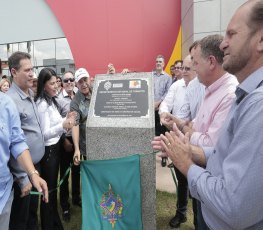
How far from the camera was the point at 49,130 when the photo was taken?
8.87 ft

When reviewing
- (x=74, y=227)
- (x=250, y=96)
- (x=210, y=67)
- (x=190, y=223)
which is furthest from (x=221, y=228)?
(x=74, y=227)

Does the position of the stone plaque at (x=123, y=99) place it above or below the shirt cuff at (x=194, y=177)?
above

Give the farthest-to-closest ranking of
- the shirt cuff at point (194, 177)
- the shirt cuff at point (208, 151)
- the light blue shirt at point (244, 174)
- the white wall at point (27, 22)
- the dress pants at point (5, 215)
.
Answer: the white wall at point (27, 22) → the dress pants at point (5, 215) → the shirt cuff at point (208, 151) → the shirt cuff at point (194, 177) → the light blue shirt at point (244, 174)

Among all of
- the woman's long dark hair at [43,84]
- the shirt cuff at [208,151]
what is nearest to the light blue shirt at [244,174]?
the shirt cuff at [208,151]

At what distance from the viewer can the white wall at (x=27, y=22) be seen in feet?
27.7

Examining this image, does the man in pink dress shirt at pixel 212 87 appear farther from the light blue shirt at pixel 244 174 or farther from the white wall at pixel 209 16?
the white wall at pixel 209 16

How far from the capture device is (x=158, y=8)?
7.76 metres

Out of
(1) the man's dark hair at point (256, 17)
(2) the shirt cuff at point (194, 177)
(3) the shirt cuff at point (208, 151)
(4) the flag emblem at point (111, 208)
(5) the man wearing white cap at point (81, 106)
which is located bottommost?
(4) the flag emblem at point (111, 208)

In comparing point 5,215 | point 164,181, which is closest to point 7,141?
point 5,215

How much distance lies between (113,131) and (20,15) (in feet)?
26.2

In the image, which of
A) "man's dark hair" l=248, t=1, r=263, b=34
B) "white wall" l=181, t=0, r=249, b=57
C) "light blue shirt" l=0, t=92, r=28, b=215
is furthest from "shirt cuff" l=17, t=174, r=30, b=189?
"white wall" l=181, t=0, r=249, b=57

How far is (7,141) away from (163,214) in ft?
7.92

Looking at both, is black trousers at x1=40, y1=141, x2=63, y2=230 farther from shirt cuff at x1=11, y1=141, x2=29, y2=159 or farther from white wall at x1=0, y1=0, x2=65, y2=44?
white wall at x1=0, y1=0, x2=65, y2=44

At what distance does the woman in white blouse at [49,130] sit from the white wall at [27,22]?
19.7ft
